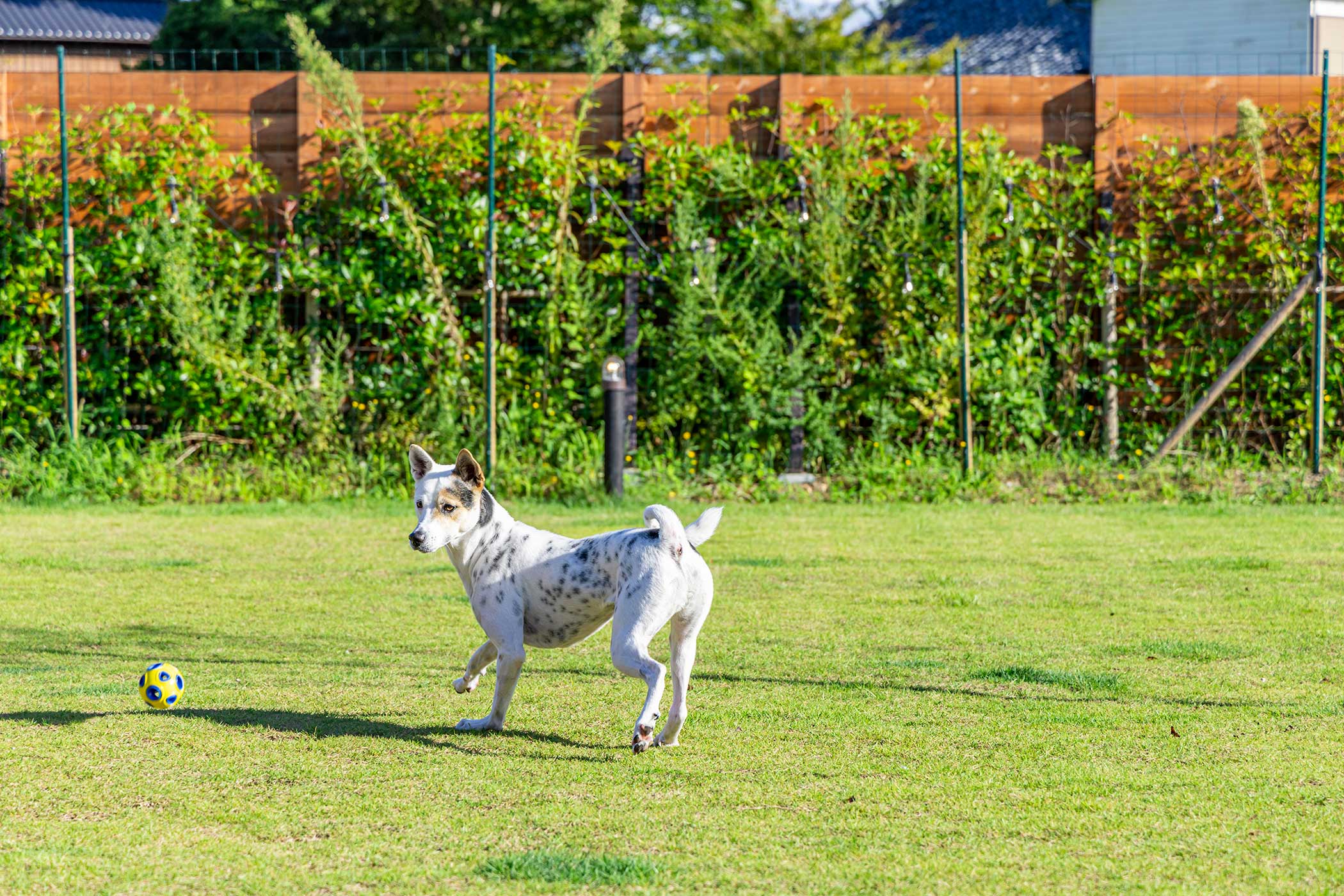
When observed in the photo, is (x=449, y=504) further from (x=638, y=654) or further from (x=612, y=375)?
(x=612, y=375)

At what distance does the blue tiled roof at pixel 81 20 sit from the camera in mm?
32094

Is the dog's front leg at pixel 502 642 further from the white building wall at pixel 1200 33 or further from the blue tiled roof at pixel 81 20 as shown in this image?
the blue tiled roof at pixel 81 20

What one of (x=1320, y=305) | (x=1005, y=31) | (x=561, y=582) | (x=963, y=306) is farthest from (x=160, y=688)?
(x=1005, y=31)

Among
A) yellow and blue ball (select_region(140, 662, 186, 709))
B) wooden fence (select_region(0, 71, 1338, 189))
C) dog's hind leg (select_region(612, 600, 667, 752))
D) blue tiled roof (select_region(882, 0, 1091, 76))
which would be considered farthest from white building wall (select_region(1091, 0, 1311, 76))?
yellow and blue ball (select_region(140, 662, 186, 709))

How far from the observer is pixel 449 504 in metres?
5.00

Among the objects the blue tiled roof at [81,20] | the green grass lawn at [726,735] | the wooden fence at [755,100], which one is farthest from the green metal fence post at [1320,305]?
the blue tiled roof at [81,20]

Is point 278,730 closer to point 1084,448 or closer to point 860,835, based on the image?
point 860,835

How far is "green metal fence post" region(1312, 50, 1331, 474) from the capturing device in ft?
37.3

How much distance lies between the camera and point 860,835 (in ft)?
12.8

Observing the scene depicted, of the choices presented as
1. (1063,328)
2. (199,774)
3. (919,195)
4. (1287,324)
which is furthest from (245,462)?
(1287,324)

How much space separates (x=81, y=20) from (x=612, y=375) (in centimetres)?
2701

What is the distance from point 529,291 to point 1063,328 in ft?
14.0

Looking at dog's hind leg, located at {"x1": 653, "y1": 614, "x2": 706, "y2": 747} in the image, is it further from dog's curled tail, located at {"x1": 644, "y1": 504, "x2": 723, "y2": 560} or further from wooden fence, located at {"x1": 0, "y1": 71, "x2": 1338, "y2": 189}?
wooden fence, located at {"x1": 0, "y1": 71, "x2": 1338, "y2": 189}

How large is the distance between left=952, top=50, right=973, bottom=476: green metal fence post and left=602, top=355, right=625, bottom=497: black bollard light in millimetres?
2674
